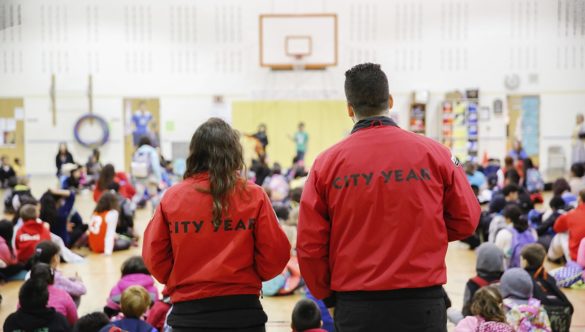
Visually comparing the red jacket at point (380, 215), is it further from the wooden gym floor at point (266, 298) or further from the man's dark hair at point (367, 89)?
the wooden gym floor at point (266, 298)

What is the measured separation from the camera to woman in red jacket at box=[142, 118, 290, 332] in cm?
239

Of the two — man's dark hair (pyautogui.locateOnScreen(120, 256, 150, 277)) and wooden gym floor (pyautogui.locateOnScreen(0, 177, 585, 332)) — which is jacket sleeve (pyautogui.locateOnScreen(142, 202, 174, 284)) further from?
man's dark hair (pyautogui.locateOnScreen(120, 256, 150, 277))

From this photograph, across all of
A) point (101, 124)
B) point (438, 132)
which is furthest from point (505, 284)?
point (101, 124)

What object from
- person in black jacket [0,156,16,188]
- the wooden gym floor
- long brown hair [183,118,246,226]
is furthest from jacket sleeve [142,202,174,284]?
person in black jacket [0,156,16,188]

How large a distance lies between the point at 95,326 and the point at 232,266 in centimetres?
181

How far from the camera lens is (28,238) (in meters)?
7.20

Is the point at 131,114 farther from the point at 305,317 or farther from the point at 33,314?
the point at 305,317

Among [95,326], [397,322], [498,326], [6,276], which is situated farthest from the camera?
[6,276]

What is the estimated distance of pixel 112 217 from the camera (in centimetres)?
869

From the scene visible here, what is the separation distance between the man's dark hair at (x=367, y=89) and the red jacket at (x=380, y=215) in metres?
0.10

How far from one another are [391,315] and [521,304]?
2587mm

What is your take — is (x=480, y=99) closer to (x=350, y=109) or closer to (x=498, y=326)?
(x=498, y=326)

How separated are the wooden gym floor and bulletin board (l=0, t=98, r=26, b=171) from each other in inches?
423

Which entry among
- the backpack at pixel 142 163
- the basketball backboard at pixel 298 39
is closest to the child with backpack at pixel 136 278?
the backpack at pixel 142 163
